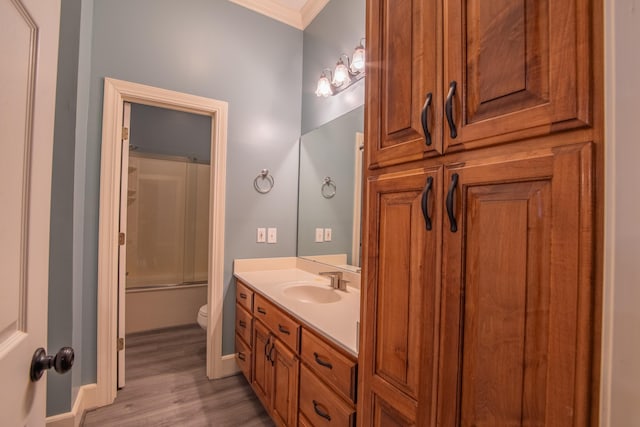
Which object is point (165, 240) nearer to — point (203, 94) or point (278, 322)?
point (203, 94)

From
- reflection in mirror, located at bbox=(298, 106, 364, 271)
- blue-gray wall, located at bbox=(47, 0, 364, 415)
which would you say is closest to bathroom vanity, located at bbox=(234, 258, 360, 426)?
reflection in mirror, located at bbox=(298, 106, 364, 271)

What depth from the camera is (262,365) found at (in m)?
1.69

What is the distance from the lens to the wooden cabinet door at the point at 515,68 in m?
0.45

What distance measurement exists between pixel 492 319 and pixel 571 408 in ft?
0.53

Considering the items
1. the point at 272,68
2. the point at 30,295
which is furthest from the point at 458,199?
the point at 272,68

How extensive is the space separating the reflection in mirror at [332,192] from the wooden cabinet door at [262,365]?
68cm

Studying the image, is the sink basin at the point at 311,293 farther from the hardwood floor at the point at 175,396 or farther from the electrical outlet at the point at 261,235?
the hardwood floor at the point at 175,396

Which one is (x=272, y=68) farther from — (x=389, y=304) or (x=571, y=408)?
(x=571, y=408)

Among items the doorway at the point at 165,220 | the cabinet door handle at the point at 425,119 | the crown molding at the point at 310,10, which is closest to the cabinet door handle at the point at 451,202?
the cabinet door handle at the point at 425,119

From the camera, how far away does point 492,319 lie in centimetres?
55

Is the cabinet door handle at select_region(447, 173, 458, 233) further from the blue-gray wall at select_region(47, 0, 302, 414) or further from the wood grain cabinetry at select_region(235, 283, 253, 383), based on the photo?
the blue-gray wall at select_region(47, 0, 302, 414)

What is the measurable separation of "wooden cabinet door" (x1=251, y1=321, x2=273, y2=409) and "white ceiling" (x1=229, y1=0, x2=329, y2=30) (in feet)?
8.10

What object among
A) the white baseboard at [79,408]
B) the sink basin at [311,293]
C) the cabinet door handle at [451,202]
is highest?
the cabinet door handle at [451,202]

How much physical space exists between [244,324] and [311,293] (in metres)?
0.58
